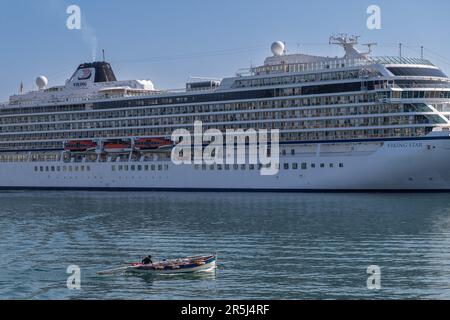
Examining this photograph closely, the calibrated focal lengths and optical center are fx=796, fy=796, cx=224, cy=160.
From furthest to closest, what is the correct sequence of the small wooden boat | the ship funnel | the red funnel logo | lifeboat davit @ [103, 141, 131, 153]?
the red funnel logo < the ship funnel < lifeboat davit @ [103, 141, 131, 153] < the small wooden boat

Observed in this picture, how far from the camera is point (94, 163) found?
93.8 meters

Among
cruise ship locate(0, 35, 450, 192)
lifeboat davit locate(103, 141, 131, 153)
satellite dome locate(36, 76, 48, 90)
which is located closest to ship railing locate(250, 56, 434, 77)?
cruise ship locate(0, 35, 450, 192)

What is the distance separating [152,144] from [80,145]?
11.2 metres

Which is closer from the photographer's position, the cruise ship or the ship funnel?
the cruise ship

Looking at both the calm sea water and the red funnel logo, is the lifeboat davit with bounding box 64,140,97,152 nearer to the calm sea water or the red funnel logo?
the red funnel logo

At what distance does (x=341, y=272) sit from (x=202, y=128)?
54443 millimetres

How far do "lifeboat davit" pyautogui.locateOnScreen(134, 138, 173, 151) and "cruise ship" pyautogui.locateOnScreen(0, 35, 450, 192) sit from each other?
0.13 meters

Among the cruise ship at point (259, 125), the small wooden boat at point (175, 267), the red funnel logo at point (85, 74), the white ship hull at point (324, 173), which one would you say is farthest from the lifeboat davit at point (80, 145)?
the small wooden boat at point (175, 267)

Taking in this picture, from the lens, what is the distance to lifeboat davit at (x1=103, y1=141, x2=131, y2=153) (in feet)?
302

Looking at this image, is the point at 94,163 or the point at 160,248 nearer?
the point at 160,248

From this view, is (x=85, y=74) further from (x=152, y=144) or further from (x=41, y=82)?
(x=152, y=144)
